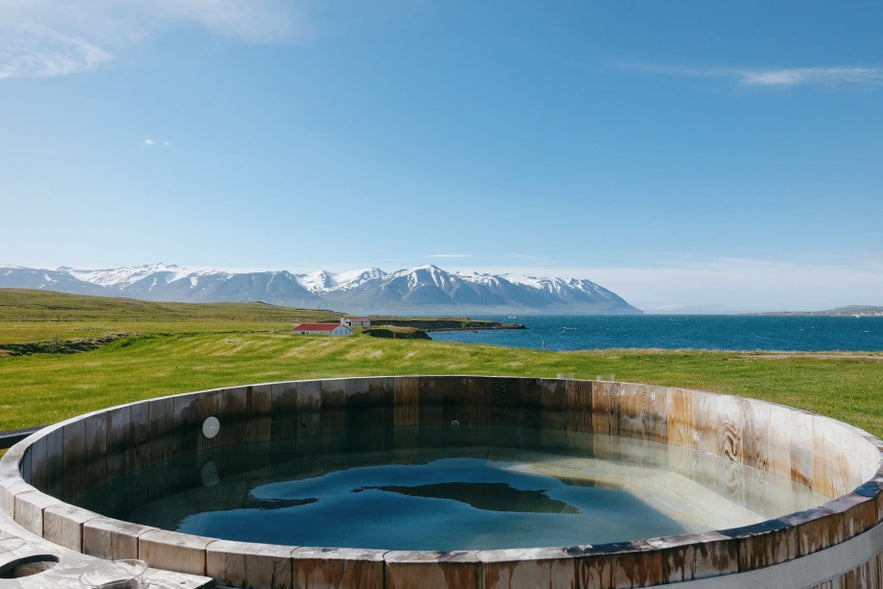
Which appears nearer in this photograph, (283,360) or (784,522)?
(784,522)

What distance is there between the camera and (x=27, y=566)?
145 inches

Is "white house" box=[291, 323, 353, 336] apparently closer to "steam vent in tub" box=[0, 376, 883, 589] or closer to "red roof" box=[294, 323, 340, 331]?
"red roof" box=[294, 323, 340, 331]

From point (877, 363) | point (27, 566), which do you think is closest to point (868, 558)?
point (27, 566)

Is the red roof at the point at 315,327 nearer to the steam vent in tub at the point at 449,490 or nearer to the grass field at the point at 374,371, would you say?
the grass field at the point at 374,371

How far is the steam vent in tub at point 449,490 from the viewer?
3281 mm

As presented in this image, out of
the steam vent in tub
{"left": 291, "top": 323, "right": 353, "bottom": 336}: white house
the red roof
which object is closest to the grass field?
the steam vent in tub

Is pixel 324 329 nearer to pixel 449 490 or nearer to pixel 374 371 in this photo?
pixel 374 371

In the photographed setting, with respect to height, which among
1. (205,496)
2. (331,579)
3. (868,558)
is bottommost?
(205,496)

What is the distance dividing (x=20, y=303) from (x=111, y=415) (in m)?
129

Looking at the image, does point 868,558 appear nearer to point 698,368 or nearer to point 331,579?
point 331,579

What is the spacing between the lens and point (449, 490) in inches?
304

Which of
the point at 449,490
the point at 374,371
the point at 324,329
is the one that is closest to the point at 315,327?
the point at 324,329

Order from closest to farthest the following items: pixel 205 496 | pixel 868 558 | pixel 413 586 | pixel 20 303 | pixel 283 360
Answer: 1. pixel 413 586
2. pixel 868 558
3. pixel 205 496
4. pixel 283 360
5. pixel 20 303

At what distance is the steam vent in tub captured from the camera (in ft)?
10.8
